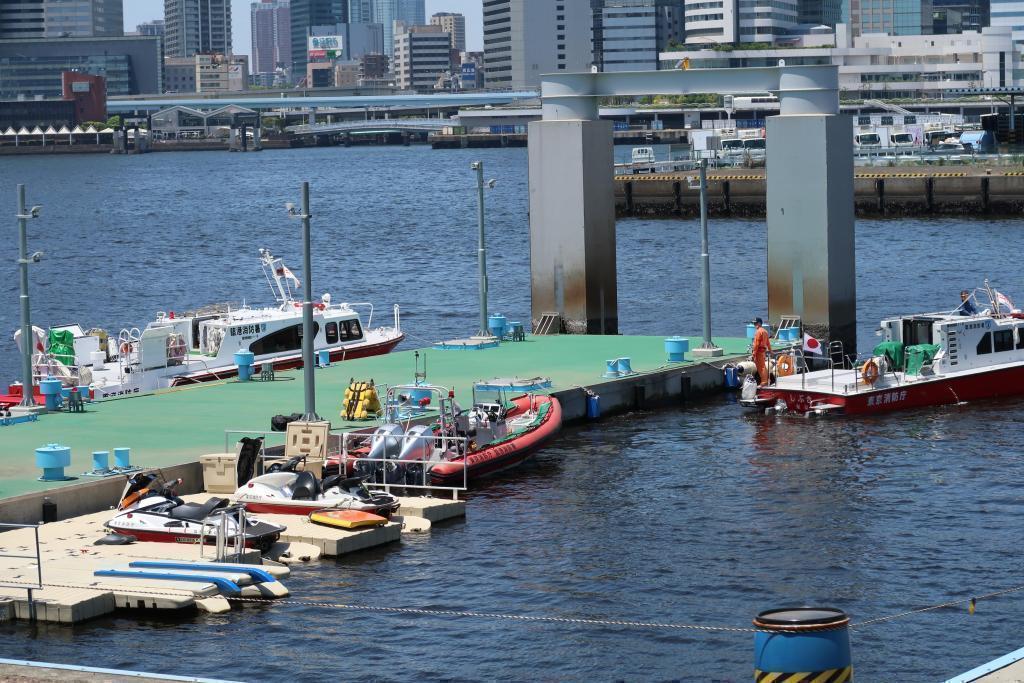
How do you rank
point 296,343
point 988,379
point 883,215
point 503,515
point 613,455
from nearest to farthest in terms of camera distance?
point 503,515
point 613,455
point 988,379
point 296,343
point 883,215

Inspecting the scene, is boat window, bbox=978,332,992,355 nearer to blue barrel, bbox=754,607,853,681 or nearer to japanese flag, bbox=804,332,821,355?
japanese flag, bbox=804,332,821,355

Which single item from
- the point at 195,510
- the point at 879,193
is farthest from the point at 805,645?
the point at 879,193

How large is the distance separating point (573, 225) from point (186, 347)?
11879 mm

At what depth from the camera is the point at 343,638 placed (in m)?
25.5

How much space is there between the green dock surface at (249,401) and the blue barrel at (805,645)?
17.0 metres

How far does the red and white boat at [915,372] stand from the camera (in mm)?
43594

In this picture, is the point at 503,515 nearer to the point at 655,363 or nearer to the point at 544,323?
the point at 655,363

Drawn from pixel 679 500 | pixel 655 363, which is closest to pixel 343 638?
pixel 679 500

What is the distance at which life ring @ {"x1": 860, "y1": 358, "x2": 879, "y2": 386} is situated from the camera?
4359 cm

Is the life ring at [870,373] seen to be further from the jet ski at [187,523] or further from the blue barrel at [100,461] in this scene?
the blue barrel at [100,461]

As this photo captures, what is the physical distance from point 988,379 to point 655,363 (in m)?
8.64

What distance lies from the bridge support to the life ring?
525cm

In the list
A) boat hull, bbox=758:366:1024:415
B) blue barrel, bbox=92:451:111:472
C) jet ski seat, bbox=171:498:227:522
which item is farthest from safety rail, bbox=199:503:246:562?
boat hull, bbox=758:366:1024:415

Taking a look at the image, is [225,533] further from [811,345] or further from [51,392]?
[811,345]
